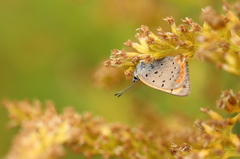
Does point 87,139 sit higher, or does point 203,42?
point 87,139

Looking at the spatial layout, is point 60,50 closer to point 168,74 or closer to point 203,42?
point 168,74

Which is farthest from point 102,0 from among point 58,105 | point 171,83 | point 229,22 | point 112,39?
point 229,22

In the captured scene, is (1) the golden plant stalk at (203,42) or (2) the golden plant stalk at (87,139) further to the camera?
(2) the golden plant stalk at (87,139)

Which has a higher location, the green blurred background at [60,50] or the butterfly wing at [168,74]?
the green blurred background at [60,50]

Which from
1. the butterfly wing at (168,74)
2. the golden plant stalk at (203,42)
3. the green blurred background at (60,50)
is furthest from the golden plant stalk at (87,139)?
the green blurred background at (60,50)

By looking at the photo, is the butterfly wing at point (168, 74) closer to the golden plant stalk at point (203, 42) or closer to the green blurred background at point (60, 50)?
the golden plant stalk at point (203, 42)

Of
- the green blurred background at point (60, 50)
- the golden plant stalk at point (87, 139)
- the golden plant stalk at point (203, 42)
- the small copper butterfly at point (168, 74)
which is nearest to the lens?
the golden plant stalk at point (203, 42)

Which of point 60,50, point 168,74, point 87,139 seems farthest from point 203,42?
point 60,50

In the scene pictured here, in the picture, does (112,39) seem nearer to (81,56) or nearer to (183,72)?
(81,56)
